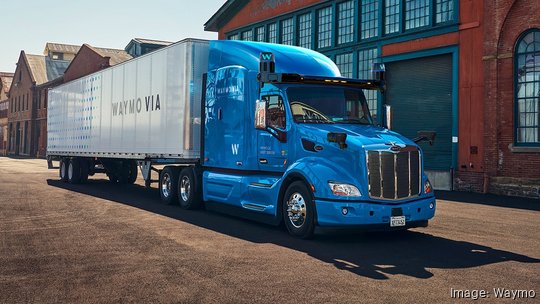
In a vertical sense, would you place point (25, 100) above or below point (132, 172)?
above

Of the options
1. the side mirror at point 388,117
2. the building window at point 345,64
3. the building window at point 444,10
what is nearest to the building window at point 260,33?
the building window at point 345,64

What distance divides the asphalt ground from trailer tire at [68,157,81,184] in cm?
849

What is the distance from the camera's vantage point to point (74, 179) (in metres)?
21.5

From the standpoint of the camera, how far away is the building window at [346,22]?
27219mm

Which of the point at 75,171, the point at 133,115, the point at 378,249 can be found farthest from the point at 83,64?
the point at 378,249

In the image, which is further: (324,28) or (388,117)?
(324,28)

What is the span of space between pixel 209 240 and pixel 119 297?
3.51m

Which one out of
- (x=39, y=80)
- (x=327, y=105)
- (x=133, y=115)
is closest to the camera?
(x=327, y=105)

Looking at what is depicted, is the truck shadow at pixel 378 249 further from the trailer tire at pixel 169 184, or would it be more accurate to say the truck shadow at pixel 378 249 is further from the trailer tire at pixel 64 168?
the trailer tire at pixel 64 168

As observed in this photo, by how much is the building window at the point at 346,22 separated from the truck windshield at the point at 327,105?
1739cm

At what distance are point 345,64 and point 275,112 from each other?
59.0 feet

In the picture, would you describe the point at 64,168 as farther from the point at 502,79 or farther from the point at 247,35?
the point at 502,79

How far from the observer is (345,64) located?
27.6m

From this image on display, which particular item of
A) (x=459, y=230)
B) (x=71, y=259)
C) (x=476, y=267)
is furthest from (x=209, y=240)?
(x=459, y=230)
